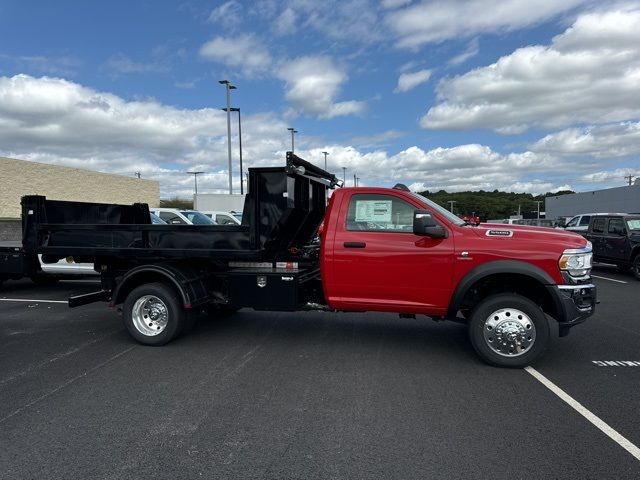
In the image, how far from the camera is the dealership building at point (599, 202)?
1950 inches

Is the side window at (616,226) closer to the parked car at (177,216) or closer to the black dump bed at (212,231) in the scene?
the black dump bed at (212,231)

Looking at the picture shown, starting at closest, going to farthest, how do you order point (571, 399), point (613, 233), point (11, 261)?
point (571, 399)
point (11, 261)
point (613, 233)

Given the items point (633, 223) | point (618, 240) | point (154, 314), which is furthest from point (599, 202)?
point (154, 314)

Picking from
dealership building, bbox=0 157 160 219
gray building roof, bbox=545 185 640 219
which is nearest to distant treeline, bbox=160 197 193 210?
dealership building, bbox=0 157 160 219

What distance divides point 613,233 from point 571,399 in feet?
37.7

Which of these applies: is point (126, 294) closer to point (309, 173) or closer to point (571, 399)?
point (309, 173)

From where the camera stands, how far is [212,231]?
6227 mm

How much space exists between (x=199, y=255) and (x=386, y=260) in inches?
94.0

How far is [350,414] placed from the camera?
13.6 feet

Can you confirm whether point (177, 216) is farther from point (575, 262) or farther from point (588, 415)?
point (588, 415)

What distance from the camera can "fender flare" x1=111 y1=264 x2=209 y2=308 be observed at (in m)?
6.14

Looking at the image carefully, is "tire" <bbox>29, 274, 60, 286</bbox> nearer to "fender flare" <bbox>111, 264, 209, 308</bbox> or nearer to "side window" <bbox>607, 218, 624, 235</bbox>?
"fender flare" <bbox>111, 264, 209, 308</bbox>

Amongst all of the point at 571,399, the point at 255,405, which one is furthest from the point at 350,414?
the point at 571,399

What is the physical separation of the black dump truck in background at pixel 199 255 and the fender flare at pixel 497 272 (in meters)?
1.75
